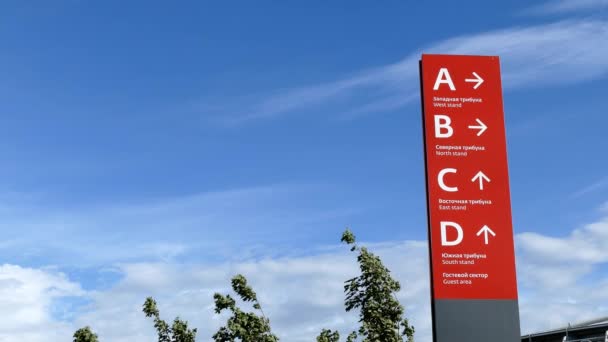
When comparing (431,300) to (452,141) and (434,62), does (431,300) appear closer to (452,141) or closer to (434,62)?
(452,141)

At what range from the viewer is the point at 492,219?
3038 centimetres

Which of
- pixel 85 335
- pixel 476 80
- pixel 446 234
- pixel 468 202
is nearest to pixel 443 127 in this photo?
pixel 476 80

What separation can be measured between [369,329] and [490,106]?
29.1 feet

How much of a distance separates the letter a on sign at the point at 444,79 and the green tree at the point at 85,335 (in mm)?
15430

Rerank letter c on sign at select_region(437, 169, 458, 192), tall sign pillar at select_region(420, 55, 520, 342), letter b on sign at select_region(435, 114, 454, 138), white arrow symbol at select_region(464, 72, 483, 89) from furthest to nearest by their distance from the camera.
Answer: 1. white arrow symbol at select_region(464, 72, 483, 89)
2. letter b on sign at select_region(435, 114, 454, 138)
3. letter c on sign at select_region(437, 169, 458, 192)
4. tall sign pillar at select_region(420, 55, 520, 342)

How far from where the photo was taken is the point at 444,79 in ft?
103

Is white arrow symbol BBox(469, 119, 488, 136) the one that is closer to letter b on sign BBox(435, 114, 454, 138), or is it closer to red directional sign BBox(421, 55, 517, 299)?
red directional sign BBox(421, 55, 517, 299)

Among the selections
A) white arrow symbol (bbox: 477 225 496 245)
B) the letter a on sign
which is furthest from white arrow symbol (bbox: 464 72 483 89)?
white arrow symbol (bbox: 477 225 496 245)

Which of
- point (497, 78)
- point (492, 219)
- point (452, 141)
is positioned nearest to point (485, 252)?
point (492, 219)

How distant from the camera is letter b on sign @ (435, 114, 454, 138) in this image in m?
31.0

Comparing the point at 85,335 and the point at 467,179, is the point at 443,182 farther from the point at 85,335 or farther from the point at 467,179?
the point at 85,335

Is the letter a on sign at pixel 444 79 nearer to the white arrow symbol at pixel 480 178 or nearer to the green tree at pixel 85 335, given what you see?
the white arrow symbol at pixel 480 178

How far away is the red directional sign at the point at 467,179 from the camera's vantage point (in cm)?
2969

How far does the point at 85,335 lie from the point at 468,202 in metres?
14.9
